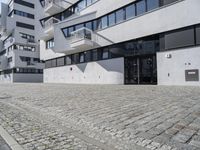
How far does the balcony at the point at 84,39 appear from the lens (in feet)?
71.1

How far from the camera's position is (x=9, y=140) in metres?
3.81

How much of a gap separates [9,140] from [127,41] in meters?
16.7

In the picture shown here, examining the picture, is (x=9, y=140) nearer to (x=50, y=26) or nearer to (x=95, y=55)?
(x=95, y=55)

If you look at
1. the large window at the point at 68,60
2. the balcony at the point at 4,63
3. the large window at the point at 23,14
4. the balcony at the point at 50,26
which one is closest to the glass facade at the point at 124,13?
the large window at the point at 68,60

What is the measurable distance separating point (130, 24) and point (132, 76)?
533 cm

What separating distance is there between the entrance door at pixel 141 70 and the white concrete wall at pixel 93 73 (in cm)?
76

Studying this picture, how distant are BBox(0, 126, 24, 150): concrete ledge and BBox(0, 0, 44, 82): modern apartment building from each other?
41.9 metres

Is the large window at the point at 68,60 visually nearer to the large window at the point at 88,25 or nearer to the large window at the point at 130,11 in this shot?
the large window at the point at 88,25

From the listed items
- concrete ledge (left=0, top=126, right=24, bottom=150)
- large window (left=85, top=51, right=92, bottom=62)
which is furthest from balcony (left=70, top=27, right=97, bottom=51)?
concrete ledge (left=0, top=126, right=24, bottom=150)

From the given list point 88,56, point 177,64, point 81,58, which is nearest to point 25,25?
point 81,58

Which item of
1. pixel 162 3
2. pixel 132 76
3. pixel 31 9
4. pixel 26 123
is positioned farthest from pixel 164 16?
pixel 31 9

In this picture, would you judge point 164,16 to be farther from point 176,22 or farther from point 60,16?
point 60,16

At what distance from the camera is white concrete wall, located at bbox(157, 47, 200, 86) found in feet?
45.6

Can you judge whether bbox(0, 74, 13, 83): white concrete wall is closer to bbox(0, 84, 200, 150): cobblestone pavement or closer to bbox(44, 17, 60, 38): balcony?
bbox(44, 17, 60, 38): balcony
